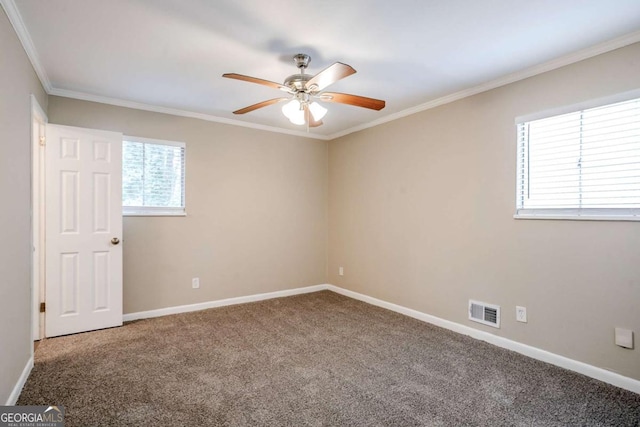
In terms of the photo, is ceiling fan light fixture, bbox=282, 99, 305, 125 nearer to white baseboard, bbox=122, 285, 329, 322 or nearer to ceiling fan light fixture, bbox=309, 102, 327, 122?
ceiling fan light fixture, bbox=309, 102, 327, 122

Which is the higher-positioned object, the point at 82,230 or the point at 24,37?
the point at 24,37

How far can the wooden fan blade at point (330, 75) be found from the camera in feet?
6.59

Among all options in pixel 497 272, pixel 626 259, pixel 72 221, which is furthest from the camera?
pixel 72 221

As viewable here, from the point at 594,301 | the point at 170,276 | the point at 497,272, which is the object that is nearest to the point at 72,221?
the point at 170,276

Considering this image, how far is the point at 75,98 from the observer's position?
3.39 metres

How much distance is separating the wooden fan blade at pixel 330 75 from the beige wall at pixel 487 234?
1738 millimetres

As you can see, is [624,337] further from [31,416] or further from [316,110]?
[31,416]

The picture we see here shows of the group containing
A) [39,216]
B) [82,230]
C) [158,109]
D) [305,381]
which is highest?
[158,109]

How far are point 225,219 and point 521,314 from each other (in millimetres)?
3446

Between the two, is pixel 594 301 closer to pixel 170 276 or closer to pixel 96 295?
pixel 170 276

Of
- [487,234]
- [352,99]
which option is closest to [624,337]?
[487,234]

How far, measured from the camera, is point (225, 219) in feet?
14.2

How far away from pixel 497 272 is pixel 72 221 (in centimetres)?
416

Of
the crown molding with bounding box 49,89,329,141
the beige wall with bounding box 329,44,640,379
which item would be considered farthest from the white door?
the beige wall with bounding box 329,44,640,379
